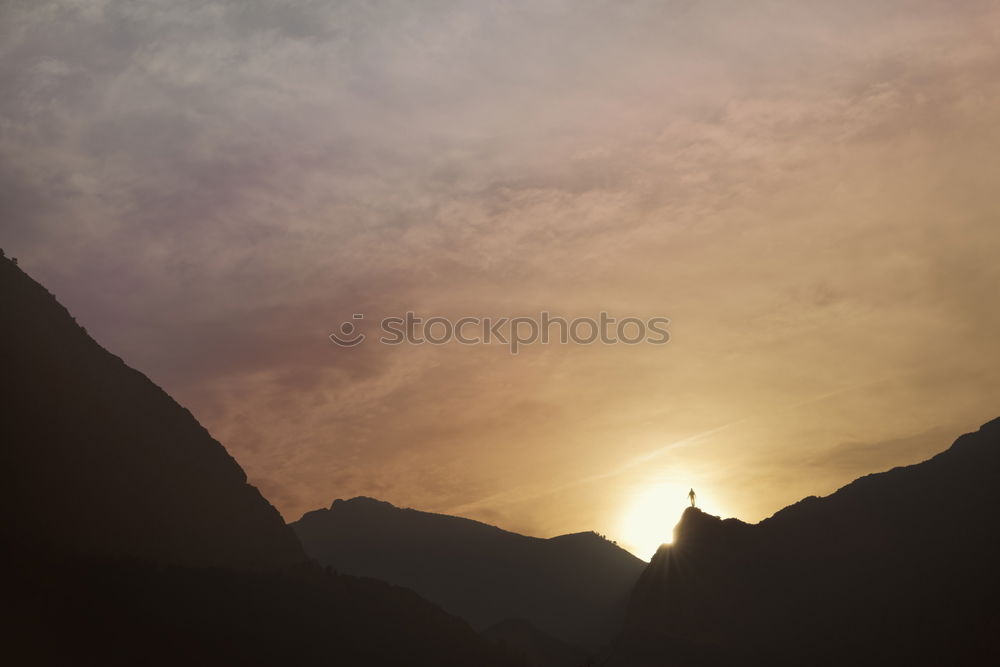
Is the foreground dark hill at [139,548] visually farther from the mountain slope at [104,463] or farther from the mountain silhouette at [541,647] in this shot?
the mountain silhouette at [541,647]

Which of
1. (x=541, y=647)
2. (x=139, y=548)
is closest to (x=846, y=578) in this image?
(x=541, y=647)

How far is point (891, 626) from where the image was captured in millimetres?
119750

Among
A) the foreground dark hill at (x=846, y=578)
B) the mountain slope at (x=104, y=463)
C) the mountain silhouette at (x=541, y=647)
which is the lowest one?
the mountain silhouette at (x=541, y=647)

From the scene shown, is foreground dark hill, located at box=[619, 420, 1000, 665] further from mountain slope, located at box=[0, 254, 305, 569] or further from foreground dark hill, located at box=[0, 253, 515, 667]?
mountain slope, located at box=[0, 254, 305, 569]

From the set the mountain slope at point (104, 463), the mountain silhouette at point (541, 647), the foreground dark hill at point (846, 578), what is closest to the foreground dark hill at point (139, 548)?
the mountain slope at point (104, 463)

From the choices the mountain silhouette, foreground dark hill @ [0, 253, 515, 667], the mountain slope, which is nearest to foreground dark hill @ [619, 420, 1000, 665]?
the mountain silhouette

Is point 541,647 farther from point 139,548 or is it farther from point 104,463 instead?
point 104,463

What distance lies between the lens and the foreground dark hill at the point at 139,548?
2717 inches

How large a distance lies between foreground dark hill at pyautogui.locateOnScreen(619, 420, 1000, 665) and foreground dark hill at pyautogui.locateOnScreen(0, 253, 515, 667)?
48.3 m

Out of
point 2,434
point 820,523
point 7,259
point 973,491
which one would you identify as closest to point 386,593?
point 2,434

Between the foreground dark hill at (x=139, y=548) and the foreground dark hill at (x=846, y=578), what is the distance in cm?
4827

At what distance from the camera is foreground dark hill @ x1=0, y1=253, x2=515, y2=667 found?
6900 cm

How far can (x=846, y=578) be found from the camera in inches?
5148

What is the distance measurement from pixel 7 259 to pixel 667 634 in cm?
11365
